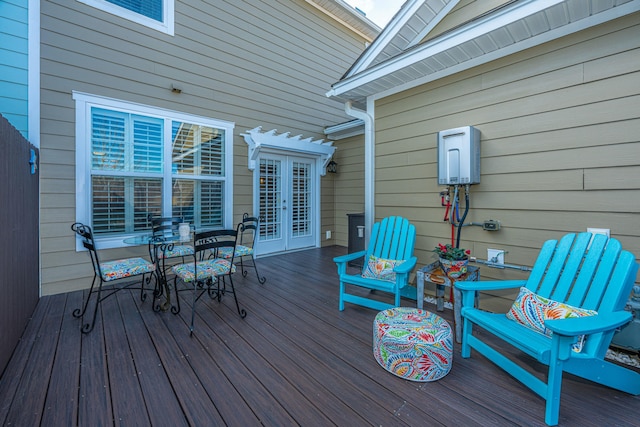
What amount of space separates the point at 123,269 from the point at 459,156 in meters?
3.50

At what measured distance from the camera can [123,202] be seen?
12.9 feet

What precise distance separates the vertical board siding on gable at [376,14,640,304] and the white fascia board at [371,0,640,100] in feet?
0.15

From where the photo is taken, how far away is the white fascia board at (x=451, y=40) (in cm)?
228

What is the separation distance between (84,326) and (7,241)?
93 cm

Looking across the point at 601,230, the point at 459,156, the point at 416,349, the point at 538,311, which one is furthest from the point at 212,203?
the point at 601,230

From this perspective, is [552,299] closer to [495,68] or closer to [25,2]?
[495,68]

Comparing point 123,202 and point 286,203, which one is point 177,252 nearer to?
point 123,202

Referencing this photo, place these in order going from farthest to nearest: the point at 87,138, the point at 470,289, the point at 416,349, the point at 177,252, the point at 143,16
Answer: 1. the point at 143,16
2. the point at 177,252
3. the point at 87,138
4. the point at 470,289
5. the point at 416,349

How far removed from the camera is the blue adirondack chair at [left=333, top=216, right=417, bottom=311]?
9.11 feet

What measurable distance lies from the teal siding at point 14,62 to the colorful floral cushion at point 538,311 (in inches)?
200

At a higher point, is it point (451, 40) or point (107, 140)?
point (451, 40)

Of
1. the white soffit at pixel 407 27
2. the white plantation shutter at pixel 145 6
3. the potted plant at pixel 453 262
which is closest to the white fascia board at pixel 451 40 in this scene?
the white soffit at pixel 407 27

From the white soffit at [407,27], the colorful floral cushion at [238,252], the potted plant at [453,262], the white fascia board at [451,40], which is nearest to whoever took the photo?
the white fascia board at [451,40]

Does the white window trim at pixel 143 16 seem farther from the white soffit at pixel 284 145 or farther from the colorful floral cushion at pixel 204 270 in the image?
the colorful floral cushion at pixel 204 270
